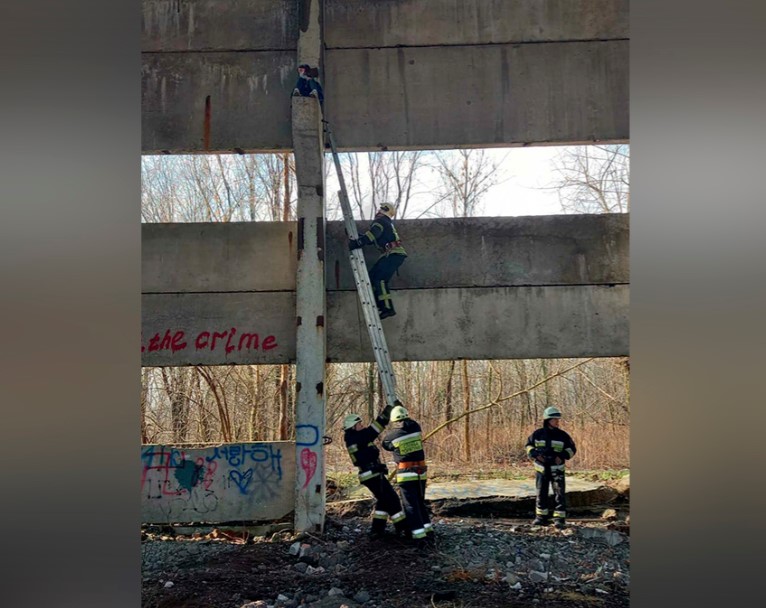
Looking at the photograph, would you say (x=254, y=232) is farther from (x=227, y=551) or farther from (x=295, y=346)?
(x=227, y=551)

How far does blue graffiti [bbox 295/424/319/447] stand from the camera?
25.7ft

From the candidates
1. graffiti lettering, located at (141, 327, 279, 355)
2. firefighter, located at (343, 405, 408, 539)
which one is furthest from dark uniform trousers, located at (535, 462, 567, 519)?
graffiti lettering, located at (141, 327, 279, 355)

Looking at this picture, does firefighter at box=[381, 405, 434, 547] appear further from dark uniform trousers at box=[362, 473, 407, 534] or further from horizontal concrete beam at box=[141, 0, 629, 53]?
horizontal concrete beam at box=[141, 0, 629, 53]

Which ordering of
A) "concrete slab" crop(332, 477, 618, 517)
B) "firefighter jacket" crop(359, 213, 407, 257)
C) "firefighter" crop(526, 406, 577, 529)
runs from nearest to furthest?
"firefighter jacket" crop(359, 213, 407, 257)
"firefighter" crop(526, 406, 577, 529)
"concrete slab" crop(332, 477, 618, 517)

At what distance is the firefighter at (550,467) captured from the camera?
887cm

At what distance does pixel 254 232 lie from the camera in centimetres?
855

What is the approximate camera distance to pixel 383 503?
305 inches

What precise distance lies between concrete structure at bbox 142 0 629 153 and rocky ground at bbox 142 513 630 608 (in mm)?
5267

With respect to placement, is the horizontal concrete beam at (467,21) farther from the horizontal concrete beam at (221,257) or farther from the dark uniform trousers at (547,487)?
the dark uniform trousers at (547,487)

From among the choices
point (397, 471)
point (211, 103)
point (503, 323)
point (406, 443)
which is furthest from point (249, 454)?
point (211, 103)

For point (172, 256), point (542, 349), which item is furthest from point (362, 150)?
point (542, 349)

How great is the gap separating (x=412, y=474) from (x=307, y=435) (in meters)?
1.44

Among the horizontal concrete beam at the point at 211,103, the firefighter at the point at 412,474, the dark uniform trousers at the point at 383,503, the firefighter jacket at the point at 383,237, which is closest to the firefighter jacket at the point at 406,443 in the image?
the firefighter at the point at 412,474

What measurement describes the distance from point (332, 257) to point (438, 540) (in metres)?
3.98
